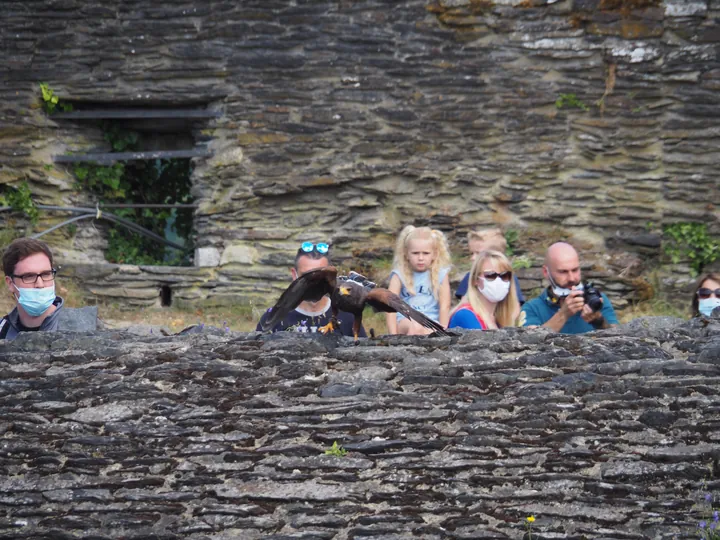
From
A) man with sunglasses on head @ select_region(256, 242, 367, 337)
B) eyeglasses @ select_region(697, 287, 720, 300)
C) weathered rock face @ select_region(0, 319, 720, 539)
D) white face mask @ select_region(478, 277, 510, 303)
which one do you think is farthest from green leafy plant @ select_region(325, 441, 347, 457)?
eyeglasses @ select_region(697, 287, 720, 300)

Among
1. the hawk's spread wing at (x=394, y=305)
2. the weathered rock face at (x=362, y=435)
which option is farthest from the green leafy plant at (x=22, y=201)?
the hawk's spread wing at (x=394, y=305)

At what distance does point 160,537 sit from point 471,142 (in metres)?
6.71

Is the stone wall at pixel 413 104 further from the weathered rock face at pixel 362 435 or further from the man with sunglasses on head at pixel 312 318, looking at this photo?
the weathered rock face at pixel 362 435

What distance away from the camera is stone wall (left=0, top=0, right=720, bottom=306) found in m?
9.56

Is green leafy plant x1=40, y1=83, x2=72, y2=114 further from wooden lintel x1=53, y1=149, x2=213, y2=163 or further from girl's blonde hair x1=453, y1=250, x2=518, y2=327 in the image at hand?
girl's blonde hair x1=453, y1=250, x2=518, y2=327

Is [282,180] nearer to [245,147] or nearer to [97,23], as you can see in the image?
[245,147]

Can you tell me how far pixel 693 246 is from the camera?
9.59 metres

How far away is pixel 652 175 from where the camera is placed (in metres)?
9.68

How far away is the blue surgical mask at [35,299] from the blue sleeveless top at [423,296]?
8.31 feet

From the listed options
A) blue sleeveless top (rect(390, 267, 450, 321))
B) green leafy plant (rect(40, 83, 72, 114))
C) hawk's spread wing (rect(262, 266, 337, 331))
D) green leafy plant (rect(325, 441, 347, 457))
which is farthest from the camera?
green leafy plant (rect(40, 83, 72, 114))

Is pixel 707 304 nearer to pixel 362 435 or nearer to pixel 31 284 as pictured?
pixel 362 435

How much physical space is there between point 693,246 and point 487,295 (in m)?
4.73

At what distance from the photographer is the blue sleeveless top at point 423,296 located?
6773mm

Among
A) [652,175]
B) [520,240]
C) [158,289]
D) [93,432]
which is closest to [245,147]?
[158,289]
